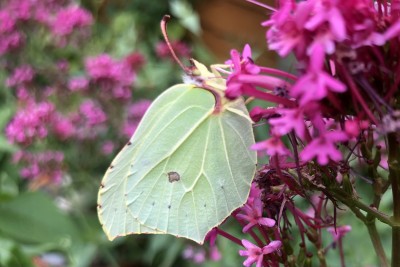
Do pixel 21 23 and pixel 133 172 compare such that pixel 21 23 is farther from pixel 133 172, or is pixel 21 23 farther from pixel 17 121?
pixel 133 172

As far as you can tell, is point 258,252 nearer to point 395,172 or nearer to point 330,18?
point 395,172

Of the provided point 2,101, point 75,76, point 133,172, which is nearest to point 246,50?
point 133,172

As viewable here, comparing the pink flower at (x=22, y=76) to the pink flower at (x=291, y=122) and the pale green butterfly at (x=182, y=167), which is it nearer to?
the pale green butterfly at (x=182, y=167)

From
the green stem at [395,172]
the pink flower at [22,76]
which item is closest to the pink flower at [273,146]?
the green stem at [395,172]

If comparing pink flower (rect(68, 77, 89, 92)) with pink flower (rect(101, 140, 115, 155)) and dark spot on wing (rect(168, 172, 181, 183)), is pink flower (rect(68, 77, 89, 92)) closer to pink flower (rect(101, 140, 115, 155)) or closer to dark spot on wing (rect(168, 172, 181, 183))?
pink flower (rect(101, 140, 115, 155))

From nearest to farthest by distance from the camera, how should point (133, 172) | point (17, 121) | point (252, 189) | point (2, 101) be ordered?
point (252, 189)
point (133, 172)
point (17, 121)
point (2, 101)

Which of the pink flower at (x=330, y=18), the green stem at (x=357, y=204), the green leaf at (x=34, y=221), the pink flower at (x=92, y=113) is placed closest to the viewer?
the pink flower at (x=330, y=18)
